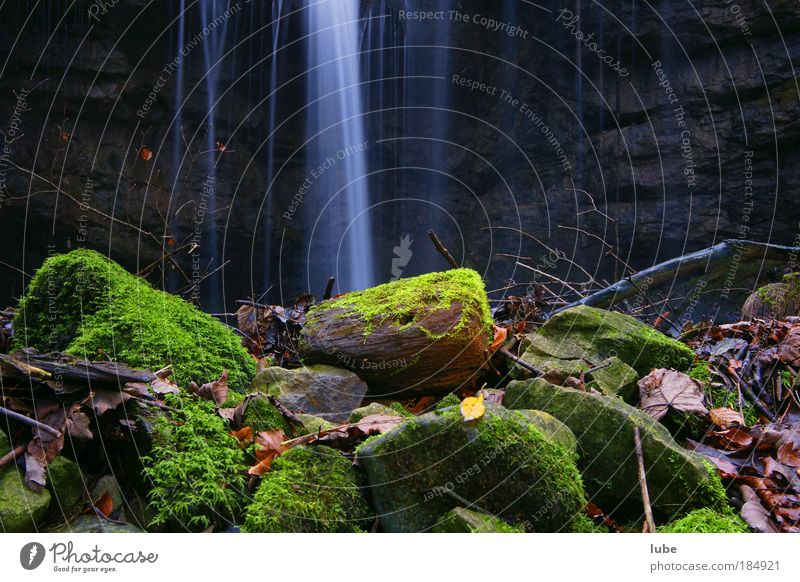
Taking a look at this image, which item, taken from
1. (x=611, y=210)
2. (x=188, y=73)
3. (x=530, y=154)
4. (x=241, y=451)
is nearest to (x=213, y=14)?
(x=188, y=73)

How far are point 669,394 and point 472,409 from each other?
117 cm

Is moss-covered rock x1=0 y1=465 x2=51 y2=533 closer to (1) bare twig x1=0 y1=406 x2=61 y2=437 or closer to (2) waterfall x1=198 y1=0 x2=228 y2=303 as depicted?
(1) bare twig x1=0 y1=406 x2=61 y2=437

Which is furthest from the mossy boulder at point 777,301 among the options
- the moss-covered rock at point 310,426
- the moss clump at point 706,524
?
the moss-covered rock at point 310,426

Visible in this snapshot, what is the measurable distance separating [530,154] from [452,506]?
45.8ft

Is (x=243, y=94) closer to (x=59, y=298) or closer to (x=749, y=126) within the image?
(x=749, y=126)

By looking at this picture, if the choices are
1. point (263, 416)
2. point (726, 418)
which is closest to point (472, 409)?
point (263, 416)

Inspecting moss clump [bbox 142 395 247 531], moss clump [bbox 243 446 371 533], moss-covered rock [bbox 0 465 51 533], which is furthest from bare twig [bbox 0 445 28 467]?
moss clump [bbox 243 446 371 533]

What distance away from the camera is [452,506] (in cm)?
176

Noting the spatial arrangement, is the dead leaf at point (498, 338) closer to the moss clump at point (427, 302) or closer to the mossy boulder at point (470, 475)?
the moss clump at point (427, 302)

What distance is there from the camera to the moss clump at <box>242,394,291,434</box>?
87.4 inches

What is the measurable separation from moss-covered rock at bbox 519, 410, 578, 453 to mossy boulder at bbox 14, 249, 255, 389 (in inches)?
56.5

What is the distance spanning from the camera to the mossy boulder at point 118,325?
2701 mm

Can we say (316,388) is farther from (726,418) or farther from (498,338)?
(726,418)

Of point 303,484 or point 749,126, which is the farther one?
point 749,126
